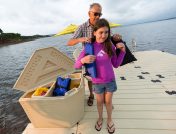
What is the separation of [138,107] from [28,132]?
7.39ft

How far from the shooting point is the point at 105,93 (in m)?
3.54

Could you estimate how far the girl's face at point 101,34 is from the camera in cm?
304

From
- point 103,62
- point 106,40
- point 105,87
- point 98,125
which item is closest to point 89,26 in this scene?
point 106,40

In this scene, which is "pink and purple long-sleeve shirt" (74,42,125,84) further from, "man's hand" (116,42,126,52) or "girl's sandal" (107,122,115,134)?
"girl's sandal" (107,122,115,134)

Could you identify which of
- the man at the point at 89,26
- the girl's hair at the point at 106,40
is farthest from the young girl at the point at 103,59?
the man at the point at 89,26

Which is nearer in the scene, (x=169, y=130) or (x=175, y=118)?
(x=169, y=130)

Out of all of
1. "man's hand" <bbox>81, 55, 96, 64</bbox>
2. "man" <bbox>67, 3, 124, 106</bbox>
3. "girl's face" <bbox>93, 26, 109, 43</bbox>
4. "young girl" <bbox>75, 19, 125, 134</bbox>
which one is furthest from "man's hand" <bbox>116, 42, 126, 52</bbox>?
"man" <bbox>67, 3, 124, 106</bbox>

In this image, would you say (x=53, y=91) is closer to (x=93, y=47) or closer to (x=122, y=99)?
(x=93, y=47)

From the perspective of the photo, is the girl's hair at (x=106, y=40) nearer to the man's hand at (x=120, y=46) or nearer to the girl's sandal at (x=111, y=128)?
the man's hand at (x=120, y=46)

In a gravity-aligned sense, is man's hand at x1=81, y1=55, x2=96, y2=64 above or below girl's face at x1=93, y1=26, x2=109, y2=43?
below

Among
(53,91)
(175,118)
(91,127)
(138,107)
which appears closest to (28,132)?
(53,91)

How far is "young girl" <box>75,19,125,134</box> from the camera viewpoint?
121 inches

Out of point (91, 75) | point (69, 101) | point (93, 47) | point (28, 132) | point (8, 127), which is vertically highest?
point (93, 47)

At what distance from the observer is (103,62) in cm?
326
